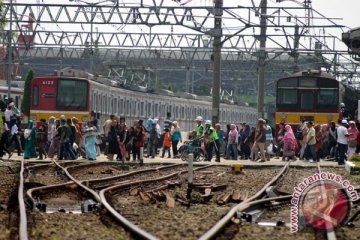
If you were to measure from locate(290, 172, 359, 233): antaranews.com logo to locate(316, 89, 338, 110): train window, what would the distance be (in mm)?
27487

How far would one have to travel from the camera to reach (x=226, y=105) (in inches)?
2420

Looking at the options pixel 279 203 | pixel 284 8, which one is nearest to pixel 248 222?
pixel 279 203

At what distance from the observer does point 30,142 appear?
1224 inches

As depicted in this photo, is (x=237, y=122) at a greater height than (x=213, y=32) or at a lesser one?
lesser

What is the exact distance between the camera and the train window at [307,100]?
39.8m

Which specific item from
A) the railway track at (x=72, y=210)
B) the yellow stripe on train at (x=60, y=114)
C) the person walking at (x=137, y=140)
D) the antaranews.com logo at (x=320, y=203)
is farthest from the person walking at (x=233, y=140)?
the antaranews.com logo at (x=320, y=203)

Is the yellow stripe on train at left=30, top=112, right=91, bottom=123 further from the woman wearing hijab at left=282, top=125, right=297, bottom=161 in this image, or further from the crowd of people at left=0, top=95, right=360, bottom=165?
the woman wearing hijab at left=282, top=125, right=297, bottom=161

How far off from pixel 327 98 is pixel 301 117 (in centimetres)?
124

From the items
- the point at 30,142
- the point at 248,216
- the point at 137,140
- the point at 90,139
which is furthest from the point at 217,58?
the point at 248,216

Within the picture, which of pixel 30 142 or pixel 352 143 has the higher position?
pixel 352 143

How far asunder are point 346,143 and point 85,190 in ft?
45.7

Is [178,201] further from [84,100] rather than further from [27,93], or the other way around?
[27,93]

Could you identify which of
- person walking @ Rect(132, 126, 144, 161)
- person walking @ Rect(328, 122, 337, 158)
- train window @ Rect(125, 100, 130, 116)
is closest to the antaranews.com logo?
person walking @ Rect(132, 126, 144, 161)

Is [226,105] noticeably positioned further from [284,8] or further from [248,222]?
[248,222]
